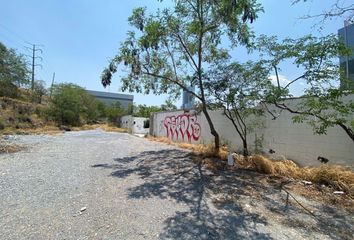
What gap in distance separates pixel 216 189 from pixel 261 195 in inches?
35.6

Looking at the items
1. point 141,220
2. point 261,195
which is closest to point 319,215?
point 261,195

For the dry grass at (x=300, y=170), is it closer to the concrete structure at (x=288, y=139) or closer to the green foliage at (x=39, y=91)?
the concrete structure at (x=288, y=139)

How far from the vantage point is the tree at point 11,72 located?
82.6 feet

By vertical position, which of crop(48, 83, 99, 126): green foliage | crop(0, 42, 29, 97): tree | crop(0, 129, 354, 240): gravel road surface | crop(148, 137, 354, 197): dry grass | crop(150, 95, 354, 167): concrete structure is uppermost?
crop(0, 42, 29, 97): tree

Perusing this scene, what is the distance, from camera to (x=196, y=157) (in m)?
9.30

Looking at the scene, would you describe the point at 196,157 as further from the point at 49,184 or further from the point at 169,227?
the point at 169,227

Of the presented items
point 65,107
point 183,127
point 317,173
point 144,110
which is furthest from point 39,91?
point 317,173

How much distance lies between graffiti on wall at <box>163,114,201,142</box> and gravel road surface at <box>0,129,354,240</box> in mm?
6682

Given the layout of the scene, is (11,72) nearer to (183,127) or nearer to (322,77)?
(183,127)

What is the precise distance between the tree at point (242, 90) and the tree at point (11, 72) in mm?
22867

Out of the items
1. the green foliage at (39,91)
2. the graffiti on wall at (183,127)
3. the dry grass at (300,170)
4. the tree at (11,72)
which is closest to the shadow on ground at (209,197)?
the dry grass at (300,170)

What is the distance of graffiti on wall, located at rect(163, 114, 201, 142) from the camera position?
1386 centimetres

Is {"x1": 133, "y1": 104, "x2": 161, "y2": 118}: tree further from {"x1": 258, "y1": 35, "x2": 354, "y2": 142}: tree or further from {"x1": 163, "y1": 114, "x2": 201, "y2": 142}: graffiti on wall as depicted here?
{"x1": 258, "y1": 35, "x2": 354, "y2": 142}: tree

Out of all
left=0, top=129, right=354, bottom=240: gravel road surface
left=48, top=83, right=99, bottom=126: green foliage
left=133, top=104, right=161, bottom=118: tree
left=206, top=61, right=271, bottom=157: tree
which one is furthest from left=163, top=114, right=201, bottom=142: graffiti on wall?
left=133, top=104, right=161, bottom=118: tree
